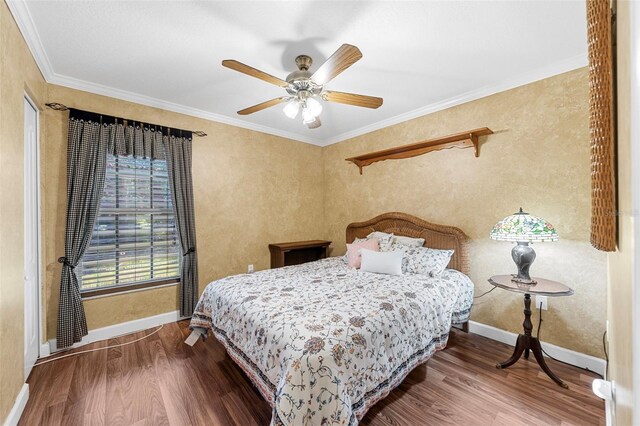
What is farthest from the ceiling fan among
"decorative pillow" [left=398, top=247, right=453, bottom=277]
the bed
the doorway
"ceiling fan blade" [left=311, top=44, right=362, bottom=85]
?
the doorway

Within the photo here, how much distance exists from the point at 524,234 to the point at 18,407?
375 cm

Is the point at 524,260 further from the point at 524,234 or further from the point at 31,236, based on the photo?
the point at 31,236

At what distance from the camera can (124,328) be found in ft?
9.54

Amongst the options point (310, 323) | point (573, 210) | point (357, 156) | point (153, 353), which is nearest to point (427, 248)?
point (573, 210)

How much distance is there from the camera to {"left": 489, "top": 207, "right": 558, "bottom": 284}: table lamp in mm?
2096

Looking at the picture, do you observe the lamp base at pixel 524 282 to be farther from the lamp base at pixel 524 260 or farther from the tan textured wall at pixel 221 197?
the tan textured wall at pixel 221 197

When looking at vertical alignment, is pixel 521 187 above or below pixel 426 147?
below

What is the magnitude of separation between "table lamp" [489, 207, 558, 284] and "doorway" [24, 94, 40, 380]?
3.92 meters

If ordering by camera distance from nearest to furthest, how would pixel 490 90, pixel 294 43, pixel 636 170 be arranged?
pixel 636 170 → pixel 294 43 → pixel 490 90

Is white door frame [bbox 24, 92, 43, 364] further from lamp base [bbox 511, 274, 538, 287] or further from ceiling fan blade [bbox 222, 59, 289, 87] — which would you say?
lamp base [bbox 511, 274, 538, 287]

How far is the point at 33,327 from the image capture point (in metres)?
2.34

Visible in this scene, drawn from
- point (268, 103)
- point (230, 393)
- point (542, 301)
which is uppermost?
point (268, 103)

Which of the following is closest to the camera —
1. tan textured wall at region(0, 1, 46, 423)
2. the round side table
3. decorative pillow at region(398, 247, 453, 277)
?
tan textured wall at region(0, 1, 46, 423)

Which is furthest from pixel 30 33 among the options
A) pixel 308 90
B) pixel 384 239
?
pixel 384 239
